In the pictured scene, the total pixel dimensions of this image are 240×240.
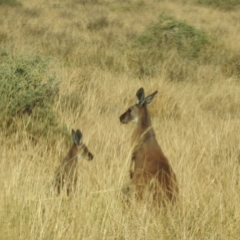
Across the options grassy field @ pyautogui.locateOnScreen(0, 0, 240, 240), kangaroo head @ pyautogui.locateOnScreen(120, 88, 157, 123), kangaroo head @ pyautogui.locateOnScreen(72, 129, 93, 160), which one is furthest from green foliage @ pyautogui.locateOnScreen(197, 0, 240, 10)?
kangaroo head @ pyautogui.locateOnScreen(72, 129, 93, 160)

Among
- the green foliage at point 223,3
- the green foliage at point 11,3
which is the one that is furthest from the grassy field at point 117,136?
the green foliage at point 223,3

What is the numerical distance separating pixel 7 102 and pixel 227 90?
13.8 ft

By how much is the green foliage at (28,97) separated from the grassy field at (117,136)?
0.05ft

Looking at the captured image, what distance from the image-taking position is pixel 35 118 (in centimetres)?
629

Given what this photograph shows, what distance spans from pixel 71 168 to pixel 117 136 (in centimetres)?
135

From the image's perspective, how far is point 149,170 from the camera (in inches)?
169

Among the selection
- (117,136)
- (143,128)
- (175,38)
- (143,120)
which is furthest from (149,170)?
(175,38)

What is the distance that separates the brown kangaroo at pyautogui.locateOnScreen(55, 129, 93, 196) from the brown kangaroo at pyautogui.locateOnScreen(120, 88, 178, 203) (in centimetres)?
39

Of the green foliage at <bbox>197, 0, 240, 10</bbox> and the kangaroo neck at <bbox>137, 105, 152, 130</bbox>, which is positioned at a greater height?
the kangaroo neck at <bbox>137, 105, 152, 130</bbox>

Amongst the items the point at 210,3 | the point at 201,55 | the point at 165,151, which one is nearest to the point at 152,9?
the point at 210,3

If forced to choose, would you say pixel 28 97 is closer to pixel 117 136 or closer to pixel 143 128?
pixel 117 136

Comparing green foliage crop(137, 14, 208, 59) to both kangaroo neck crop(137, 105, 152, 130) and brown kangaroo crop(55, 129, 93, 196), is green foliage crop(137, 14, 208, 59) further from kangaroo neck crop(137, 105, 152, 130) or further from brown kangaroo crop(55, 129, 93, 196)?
brown kangaroo crop(55, 129, 93, 196)

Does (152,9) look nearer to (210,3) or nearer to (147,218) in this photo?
(210,3)

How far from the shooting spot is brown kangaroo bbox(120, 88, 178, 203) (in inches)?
158
